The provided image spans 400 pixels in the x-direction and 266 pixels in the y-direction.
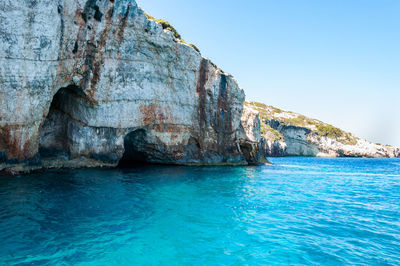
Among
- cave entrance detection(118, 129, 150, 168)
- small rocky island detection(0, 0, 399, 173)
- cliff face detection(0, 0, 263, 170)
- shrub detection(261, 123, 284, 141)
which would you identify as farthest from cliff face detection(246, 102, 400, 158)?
cave entrance detection(118, 129, 150, 168)

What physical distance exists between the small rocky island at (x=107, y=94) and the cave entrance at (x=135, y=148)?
0.60 ft

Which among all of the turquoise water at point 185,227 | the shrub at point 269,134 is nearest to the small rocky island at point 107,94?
the turquoise water at point 185,227

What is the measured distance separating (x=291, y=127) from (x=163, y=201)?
107510 mm

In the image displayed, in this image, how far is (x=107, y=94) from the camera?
89.6 ft

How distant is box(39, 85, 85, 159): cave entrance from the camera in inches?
1034

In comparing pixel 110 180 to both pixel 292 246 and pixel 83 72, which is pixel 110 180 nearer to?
pixel 83 72

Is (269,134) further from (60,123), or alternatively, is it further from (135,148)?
(60,123)

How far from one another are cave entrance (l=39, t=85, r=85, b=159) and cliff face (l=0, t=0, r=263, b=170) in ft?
0.31

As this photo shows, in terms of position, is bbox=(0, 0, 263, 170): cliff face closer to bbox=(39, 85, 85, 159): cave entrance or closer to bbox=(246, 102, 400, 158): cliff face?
bbox=(39, 85, 85, 159): cave entrance

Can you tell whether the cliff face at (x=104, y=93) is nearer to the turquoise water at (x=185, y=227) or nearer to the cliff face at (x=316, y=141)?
the turquoise water at (x=185, y=227)

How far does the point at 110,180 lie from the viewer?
21.0m

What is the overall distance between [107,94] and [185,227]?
68.3 ft

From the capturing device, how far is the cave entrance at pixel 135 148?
106 ft

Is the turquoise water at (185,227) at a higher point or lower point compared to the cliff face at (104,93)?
lower
